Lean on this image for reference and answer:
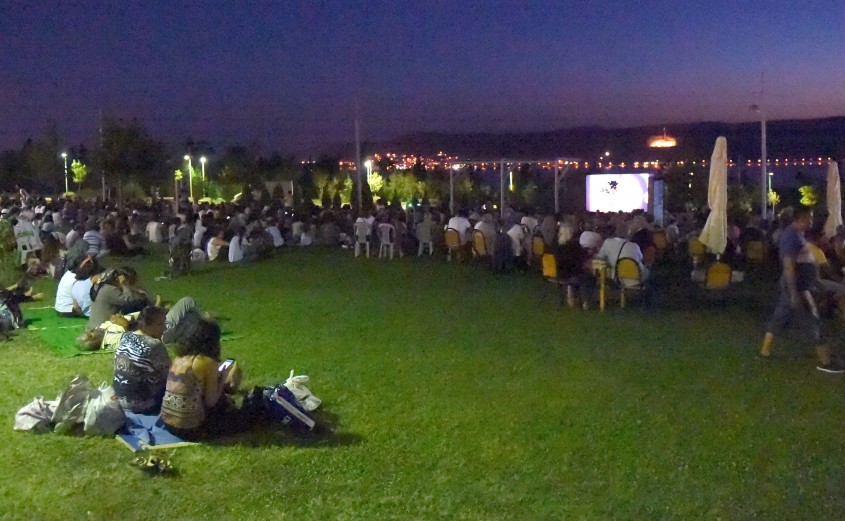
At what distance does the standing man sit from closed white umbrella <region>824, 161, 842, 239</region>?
764 centimetres

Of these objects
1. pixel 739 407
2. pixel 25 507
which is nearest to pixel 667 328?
pixel 739 407

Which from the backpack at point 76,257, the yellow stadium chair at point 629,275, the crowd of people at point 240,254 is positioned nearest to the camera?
the crowd of people at point 240,254

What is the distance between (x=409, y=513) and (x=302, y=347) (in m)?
5.33

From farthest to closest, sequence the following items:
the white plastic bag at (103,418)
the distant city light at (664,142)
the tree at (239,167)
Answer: the tree at (239,167) < the distant city light at (664,142) < the white plastic bag at (103,418)

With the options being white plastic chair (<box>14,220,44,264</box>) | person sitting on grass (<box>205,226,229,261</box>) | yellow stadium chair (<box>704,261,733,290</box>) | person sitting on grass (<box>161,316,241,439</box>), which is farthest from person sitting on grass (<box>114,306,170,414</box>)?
person sitting on grass (<box>205,226,229,261</box>)

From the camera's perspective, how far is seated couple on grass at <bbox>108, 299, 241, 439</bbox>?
22.0ft

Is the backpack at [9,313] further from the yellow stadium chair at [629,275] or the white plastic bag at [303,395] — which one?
the yellow stadium chair at [629,275]

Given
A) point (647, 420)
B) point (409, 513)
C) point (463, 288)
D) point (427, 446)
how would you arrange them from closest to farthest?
point (409, 513) < point (427, 446) < point (647, 420) < point (463, 288)

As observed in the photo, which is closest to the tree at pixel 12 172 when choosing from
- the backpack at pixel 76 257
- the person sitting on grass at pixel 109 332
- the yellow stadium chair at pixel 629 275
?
the backpack at pixel 76 257

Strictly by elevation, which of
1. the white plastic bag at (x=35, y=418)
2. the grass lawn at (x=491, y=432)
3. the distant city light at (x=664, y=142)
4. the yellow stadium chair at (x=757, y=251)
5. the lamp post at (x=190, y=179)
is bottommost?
the grass lawn at (x=491, y=432)

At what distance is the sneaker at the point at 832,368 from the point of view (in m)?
9.02

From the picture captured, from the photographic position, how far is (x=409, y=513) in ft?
18.0

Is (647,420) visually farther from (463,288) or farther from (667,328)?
(463,288)

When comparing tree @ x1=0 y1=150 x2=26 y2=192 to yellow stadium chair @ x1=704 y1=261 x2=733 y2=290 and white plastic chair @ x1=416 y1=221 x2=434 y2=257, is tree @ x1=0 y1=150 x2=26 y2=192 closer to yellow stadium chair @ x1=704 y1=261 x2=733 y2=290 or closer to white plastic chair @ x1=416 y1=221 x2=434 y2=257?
white plastic chair @ x1=416 y1=221 x2=434 y2=257
